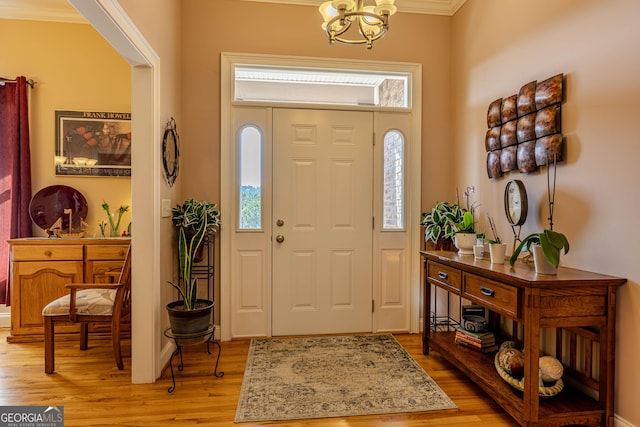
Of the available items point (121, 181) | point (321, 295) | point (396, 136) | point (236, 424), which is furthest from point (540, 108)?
point (121, 181)

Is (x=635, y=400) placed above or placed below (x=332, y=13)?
below

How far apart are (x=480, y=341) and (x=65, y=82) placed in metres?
4.31

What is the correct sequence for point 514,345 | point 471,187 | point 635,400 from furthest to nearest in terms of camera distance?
point 471,187, point 514,345, point 635,400

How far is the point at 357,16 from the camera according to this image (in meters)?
2.01

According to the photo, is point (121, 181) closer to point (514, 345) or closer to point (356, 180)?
point (356, 180)

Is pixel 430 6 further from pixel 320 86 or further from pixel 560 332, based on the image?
pixel 560 332

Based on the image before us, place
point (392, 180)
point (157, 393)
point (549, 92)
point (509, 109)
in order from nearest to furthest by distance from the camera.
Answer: point (549, 92), point (157, 393), point (509, 109), point (392, 180)

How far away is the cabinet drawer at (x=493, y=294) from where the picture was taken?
1.87m

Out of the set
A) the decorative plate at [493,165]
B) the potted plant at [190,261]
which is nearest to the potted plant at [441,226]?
the decorative plate at [493,165]

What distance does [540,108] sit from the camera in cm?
228

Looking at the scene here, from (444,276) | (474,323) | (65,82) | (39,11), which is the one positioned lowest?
(474,323)

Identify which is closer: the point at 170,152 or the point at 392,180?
the point at 170,152

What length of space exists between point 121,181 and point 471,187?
3303 millimetres

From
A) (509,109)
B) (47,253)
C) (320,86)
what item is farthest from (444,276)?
(47,253)
